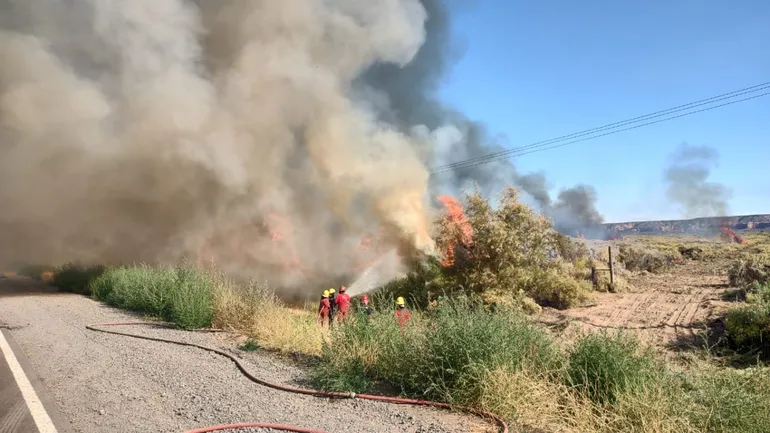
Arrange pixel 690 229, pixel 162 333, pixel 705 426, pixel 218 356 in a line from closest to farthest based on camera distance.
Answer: pixel 705 426 < pixel 218 356 < pixel 162 333 < pixel 690 229

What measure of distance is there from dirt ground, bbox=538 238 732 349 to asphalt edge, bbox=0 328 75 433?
363 inches

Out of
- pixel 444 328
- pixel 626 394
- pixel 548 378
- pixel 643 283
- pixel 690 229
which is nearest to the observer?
pixel 626 394

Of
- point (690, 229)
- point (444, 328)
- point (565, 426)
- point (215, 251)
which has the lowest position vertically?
point (565, 426)

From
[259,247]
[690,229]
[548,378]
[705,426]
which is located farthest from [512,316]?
[690,229]

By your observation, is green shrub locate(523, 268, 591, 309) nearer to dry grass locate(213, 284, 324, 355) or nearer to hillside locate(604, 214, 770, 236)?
dry grass locate(213, 284, 324, 355)

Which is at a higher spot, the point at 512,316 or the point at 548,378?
the point at 512,316

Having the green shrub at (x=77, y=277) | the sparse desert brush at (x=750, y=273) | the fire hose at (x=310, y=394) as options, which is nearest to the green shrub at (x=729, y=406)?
the fire hose at (x=310, y=394)

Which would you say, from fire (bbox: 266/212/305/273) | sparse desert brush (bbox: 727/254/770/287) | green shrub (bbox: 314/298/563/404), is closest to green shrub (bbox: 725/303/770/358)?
sparse desert brush (bbox: 727/254/770/287)

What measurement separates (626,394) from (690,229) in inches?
3172

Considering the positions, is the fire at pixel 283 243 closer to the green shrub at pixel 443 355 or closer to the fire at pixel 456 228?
the fire at pixel 456 228

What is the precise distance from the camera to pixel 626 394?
4.88 meters

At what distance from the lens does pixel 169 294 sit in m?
12.1

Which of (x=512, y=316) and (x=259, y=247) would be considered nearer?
(x=512, y=316)

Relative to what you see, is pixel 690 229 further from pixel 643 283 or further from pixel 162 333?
pixel 162 333
